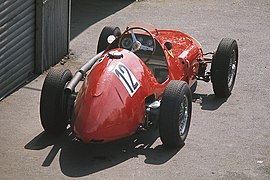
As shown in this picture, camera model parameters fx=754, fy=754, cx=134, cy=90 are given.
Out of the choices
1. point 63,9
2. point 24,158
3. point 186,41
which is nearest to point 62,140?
point 24,158

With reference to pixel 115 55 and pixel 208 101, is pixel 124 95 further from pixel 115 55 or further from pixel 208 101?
pixel 208 101

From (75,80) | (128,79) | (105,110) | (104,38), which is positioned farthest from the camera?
(104,38)

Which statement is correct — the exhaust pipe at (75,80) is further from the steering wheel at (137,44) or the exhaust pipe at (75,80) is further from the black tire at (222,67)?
the black tire at (222,67)

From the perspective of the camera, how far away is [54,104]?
329 inches

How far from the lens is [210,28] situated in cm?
1417

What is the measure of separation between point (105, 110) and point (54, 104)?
0.70 meters

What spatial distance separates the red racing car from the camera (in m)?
7.98

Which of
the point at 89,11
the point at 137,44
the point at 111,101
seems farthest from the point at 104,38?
the point at 89,11

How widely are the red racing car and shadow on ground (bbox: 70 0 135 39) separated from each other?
4.05 m

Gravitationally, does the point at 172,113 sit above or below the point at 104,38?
above

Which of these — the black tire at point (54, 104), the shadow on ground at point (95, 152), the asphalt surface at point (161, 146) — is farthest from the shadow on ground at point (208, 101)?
the black tire at point (54, 104)

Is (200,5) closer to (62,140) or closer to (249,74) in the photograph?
(249,74)

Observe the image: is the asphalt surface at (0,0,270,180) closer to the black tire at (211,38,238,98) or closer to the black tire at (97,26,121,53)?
the black tire at (211,38,238,98)

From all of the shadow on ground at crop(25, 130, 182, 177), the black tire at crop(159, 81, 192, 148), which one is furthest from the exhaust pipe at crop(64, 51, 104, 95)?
the black tire at crop(159, 81, 192, 148)
